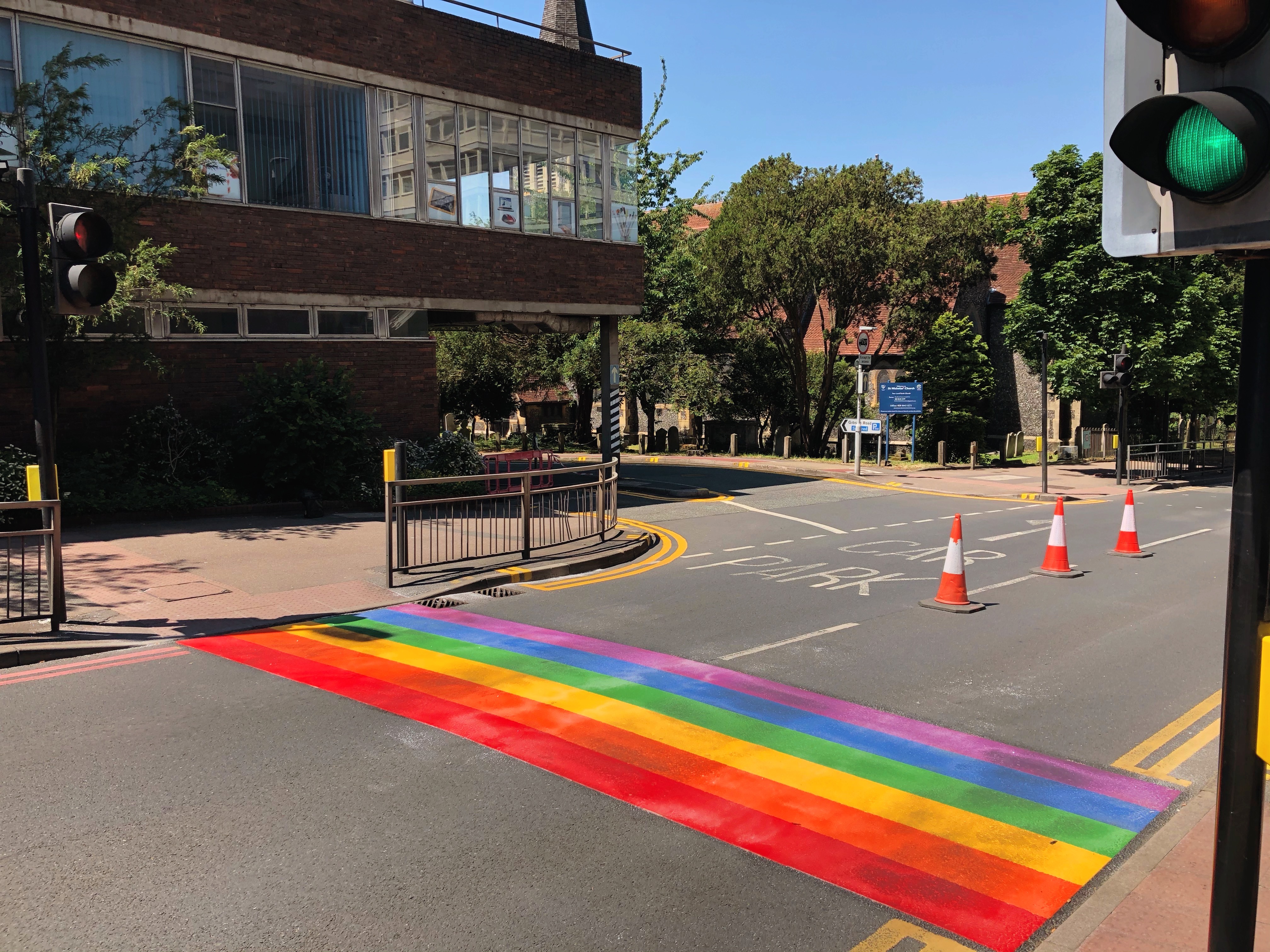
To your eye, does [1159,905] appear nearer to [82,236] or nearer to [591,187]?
[82,236]

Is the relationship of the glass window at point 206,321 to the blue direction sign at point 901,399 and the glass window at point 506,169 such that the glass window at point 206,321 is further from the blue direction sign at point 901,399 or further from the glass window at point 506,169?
the blue direction sign at point 901,399

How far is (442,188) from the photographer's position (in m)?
20.3

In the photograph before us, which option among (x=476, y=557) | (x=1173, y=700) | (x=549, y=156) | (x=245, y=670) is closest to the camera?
(x=1173, y=700)

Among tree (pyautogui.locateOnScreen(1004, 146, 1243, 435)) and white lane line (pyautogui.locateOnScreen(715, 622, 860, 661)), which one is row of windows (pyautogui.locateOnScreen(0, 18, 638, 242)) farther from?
tree (pyautogui.locateOnScreen(1004, 146, 1243, 435))

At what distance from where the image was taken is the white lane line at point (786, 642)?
8227mm

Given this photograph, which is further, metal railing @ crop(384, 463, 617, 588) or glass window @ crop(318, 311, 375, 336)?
glass window @ crop(318, 311, 375, 336)

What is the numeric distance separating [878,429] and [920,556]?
17830 mm

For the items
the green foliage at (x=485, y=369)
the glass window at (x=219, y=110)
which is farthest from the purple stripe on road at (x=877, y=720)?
the green foliage at (x=485, y=369)

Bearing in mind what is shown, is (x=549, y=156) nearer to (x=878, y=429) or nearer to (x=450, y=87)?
(x=450, y=87)

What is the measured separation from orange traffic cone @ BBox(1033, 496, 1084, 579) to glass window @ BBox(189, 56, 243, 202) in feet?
47.9

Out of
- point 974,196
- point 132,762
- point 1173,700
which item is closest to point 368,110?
point 132,762

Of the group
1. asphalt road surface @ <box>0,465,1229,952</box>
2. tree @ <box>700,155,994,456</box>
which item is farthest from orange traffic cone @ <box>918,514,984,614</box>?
tree @ <box>700,155,994,456</box>

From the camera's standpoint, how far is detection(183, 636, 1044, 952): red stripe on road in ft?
13.6

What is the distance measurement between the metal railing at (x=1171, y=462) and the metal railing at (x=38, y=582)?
2714 centimetres
